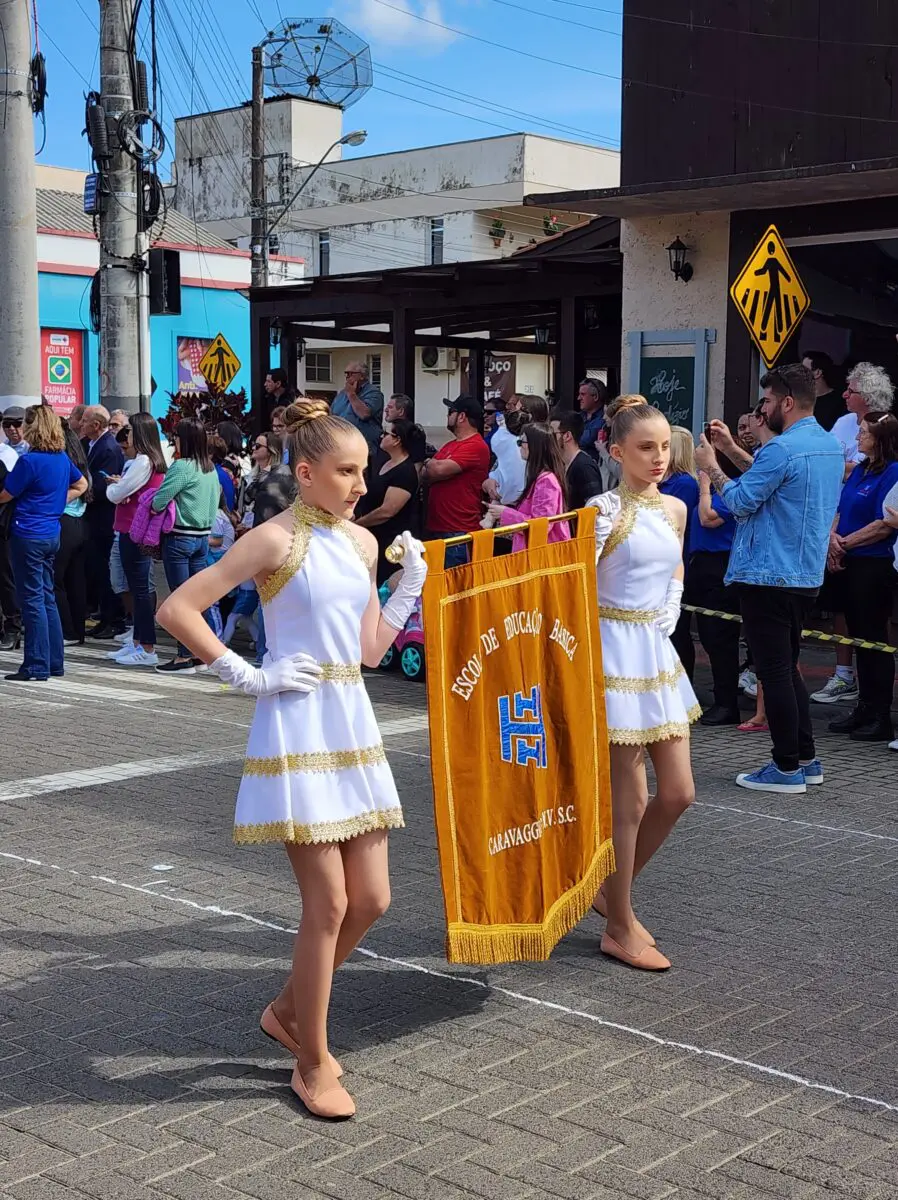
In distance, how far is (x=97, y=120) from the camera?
1595 cm

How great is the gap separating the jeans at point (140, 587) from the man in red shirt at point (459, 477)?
2446mm

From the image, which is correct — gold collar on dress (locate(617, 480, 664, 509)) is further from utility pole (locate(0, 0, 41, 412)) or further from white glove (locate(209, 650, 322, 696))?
utility pole (locate(0, 0, 41, 412))

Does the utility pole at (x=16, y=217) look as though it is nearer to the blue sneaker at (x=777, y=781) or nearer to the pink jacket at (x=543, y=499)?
the pink jacket at (x=543, y=499)

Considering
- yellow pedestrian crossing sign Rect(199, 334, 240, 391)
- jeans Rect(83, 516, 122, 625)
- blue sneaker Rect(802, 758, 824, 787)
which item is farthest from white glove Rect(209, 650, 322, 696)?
yellow pedestrian crossing sign Rect(199, 334, 240, 391)

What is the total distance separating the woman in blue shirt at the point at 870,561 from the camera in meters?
9.36

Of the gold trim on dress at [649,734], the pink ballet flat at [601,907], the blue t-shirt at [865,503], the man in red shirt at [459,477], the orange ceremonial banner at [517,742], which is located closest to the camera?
the orange ceremonial banner at [517,742]

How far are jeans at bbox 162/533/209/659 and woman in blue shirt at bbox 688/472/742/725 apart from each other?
4.26 metres

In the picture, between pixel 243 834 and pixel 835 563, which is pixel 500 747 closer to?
pixel 243 834

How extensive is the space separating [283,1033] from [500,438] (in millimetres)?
10109

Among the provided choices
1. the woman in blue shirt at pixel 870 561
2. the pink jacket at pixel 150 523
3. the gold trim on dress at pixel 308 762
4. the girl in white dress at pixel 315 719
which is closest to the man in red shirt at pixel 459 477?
the pink jacket at pixel 150 523

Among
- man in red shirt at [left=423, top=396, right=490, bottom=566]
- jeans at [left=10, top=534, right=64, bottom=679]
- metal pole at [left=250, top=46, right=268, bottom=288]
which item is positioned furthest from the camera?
metal pole at [left=250, top=46, right=268, bottom=288]

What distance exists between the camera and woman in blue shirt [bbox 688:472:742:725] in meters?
9.75

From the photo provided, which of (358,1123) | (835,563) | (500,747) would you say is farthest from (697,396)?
(358,1123)

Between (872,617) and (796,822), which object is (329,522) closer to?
(796,822)
